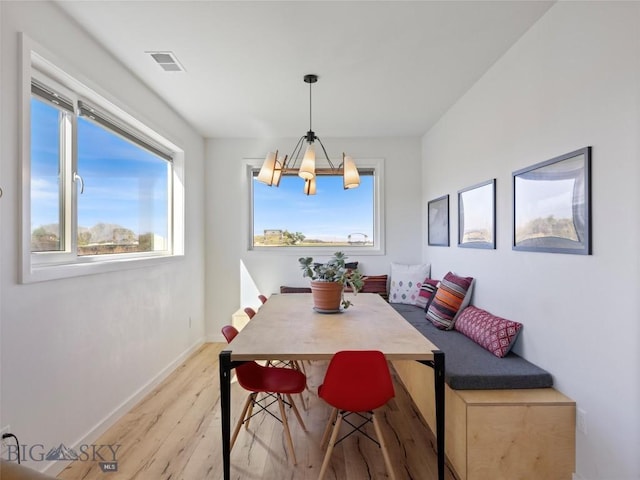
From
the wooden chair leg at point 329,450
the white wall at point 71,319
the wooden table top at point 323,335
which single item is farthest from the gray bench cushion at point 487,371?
the white wall at point 71,319

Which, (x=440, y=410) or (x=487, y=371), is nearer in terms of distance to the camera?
(x=440, y=410)

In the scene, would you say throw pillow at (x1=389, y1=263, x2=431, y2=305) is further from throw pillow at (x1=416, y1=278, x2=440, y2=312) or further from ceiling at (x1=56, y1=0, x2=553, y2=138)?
ceiling at (x1=56, y1=0, x2=553, y2=138)

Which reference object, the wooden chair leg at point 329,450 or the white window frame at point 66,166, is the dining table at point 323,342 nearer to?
the wooden chair leg at point 329,450

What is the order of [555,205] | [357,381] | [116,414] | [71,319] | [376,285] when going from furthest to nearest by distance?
1. [376,285]
2. [116,414]
3. [71,319]
4. [555,205]
5. [357,381]

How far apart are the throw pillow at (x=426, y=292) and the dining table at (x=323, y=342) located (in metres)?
1.22

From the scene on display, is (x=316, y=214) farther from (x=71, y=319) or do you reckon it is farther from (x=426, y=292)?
(x=71, y=319)

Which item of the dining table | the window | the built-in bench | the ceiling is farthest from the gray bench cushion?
the window

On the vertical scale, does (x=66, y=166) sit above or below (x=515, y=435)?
above

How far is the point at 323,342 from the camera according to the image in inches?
66.6

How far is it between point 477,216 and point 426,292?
1.11 meters

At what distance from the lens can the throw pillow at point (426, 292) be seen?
3451 mm

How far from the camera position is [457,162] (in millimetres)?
3180

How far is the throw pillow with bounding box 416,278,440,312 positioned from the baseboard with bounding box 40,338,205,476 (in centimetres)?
269

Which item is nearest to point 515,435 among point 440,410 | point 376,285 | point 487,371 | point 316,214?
point 487,371
